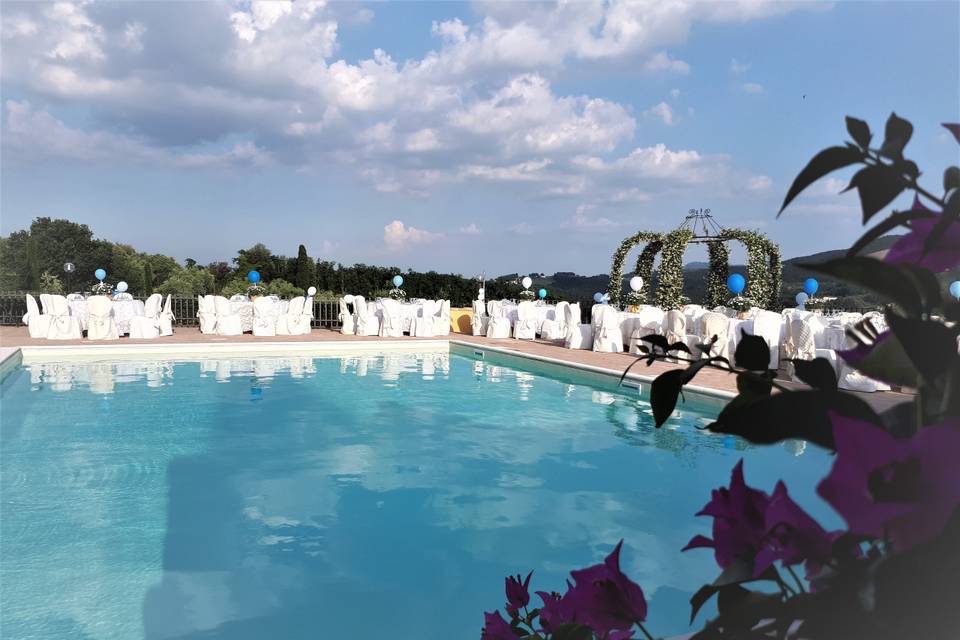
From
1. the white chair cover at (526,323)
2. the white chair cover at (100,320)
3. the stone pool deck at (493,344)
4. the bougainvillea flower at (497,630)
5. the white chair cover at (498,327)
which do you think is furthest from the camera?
the white chair cover at (498,327)

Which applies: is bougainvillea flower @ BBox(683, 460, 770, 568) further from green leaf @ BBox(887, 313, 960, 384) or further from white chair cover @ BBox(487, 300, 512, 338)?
white chair cover @ BBox(487, 300, 512, 338)

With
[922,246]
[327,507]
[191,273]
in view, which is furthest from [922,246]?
[191,273]

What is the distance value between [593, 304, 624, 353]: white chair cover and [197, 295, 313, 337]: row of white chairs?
7392 millimetres

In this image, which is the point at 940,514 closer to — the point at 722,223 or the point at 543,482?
the point at 543,482

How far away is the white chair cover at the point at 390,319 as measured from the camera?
15594mm

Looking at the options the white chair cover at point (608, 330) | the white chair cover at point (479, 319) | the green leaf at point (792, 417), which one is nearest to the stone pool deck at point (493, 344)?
the white chair cover at point (608, 330)

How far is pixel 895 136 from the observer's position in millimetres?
348

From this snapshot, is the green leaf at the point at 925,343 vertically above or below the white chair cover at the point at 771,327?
above

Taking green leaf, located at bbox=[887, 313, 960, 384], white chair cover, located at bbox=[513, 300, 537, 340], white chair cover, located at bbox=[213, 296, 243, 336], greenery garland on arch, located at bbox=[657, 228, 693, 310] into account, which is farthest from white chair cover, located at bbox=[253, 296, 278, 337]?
green leaf, located at bbox=[887, 313, 960, 384]

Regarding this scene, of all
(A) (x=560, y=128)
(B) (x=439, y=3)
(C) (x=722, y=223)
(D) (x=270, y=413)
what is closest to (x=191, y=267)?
(A) (x=560, y=128)

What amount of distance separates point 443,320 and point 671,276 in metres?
6.06

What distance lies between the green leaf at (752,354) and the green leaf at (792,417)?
10 cm

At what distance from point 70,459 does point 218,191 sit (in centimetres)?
1983

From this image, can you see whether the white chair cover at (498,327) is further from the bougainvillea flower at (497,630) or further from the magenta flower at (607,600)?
the magenta flower at (607,600)
